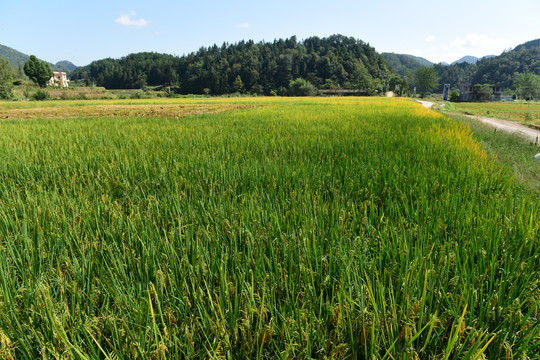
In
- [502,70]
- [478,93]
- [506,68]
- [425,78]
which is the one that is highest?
[506,68]

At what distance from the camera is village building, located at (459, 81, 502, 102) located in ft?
251

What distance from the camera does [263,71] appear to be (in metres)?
96.6

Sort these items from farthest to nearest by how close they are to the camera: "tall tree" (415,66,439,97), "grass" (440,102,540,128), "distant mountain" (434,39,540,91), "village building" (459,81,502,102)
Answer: "distant mountain" (434,39,540,91) → "tall tree" (415,66,439,97) → "village building" (459,81,502,102) → "grass" (440,102,540,128)

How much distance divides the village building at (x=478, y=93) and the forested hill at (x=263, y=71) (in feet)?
77.3

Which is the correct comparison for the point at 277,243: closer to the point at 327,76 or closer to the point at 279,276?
the point at 279,276

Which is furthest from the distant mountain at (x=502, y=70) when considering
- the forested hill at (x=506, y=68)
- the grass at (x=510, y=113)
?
the grass at (x=510, y=113)

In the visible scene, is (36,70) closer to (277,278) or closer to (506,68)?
(277,278)

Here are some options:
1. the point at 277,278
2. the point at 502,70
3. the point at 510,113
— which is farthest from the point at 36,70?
the point at 502,70

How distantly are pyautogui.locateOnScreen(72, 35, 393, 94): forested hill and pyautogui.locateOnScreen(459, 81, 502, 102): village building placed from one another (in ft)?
77.3

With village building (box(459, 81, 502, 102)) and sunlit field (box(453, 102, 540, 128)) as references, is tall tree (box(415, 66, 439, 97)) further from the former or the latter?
sunlit field (box(453, 102, 540, 128))

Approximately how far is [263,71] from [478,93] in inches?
2539

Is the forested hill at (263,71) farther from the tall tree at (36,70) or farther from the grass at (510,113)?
the grass at (510,113)

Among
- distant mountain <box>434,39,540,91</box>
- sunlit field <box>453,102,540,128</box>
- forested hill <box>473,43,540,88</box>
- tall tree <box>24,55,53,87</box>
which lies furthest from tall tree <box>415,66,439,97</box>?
tall tree <box>24,55,53,87</box>

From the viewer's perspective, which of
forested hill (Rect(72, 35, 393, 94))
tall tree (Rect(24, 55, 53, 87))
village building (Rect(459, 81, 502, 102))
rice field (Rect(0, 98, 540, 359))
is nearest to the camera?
rice field (Rect(0, 98, 540, 359))
